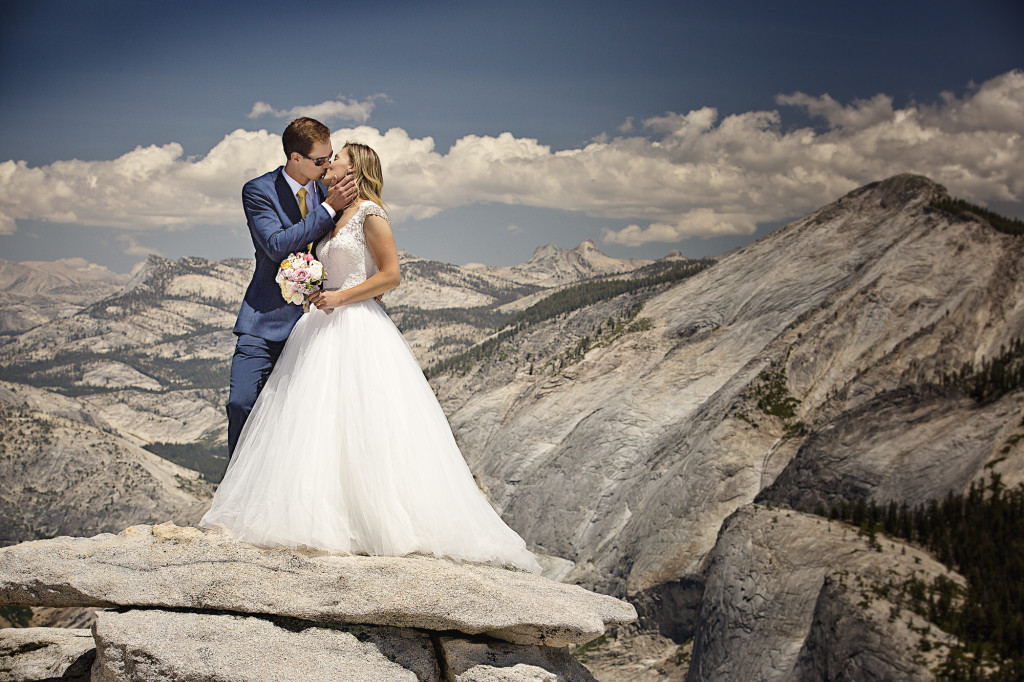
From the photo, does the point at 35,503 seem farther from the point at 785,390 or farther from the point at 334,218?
the point at 334,218

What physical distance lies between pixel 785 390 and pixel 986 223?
1871 centimetres

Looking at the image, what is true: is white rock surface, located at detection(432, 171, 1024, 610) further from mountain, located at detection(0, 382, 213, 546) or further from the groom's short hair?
mountain, located at detection(0, 382, 213, 546)

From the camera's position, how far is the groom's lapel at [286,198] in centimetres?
986

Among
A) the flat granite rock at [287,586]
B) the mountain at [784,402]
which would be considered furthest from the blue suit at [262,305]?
the mountain at [784,402]

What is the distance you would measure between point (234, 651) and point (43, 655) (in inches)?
165

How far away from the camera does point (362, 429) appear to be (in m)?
9.41

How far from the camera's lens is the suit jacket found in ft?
30.5

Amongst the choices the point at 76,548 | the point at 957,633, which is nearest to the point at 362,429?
the point at 76,548

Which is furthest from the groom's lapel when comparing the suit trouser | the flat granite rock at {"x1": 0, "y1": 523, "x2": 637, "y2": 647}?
the flat granite rock at {"x1": 0, "y1": 523, "x2": 637, "y2": 647}

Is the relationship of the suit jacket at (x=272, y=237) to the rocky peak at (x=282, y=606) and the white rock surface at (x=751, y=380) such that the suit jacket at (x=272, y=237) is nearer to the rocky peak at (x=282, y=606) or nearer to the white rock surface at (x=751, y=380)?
the rocky peak at (x=282, y=606)

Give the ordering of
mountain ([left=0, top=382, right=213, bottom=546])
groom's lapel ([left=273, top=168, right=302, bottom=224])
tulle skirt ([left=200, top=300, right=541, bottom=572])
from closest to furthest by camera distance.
Answer: tulle skirt ([left=200, top=300, right=541, bottom=572]) < groom's lapel ([left=273, top=168, right=302, bottom=224]) < mountain ([left=0, top=382, right=213, bottom=546])

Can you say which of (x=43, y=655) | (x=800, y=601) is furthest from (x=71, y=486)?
(x=43, y=655)

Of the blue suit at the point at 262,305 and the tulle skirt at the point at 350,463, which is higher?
the blue suit at the point at 262,305

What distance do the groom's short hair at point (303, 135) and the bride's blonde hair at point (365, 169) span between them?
0.40 metres
